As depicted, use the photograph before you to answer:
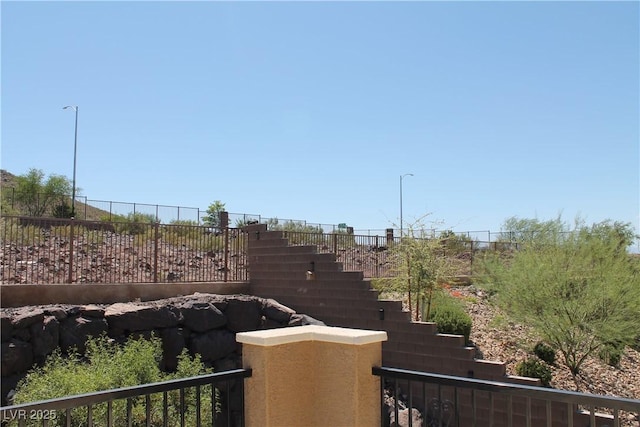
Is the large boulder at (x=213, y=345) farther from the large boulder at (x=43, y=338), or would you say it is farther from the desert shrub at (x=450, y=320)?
the desert shrub at (x=450, y=320)

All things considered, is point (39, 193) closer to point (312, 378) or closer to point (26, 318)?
point (26, 318)

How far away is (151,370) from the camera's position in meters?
10.5

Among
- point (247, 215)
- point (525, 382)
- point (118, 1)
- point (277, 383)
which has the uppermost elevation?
point (118, 1)

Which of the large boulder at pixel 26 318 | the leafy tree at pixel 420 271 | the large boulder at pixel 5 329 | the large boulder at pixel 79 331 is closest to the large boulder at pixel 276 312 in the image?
the leafy tree at pixel 420 271

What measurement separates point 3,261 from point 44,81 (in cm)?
650

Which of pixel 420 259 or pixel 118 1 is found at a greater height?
pixel 118 1

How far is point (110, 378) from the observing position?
375 inches

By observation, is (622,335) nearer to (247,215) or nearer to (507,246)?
(507,246)

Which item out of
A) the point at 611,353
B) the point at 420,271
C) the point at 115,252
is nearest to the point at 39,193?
the point at 115,252

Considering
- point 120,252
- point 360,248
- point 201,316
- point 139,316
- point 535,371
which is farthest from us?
point 360,248

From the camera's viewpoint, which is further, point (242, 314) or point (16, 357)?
point (242, 314)

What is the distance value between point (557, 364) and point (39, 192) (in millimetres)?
37075

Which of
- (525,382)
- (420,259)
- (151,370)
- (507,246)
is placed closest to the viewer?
(151,370)

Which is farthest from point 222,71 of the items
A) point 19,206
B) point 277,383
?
point 19,206
